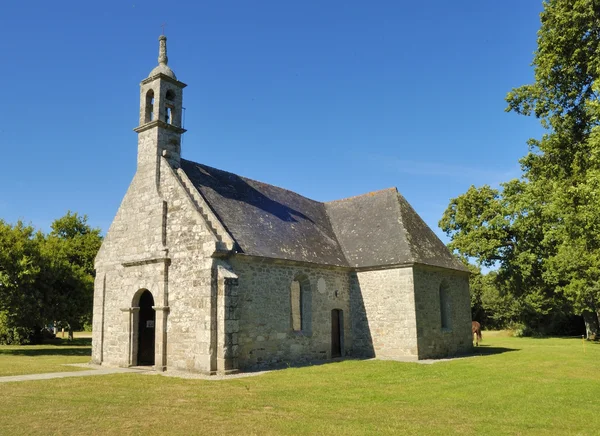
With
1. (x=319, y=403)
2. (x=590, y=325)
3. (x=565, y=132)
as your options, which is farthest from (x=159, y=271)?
(x=590, y=325)

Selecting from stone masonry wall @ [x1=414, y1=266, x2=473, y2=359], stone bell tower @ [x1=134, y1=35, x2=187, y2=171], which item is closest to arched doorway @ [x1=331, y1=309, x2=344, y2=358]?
stone masonry wall @ [x1=414, y1=266, x2=473, y2=359]

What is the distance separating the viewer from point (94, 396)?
10633 mm

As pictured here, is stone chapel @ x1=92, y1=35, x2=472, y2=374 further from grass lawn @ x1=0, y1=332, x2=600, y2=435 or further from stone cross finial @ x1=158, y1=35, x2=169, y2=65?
grass lawn @ x1=0, y1=332, x2=600, y2=435

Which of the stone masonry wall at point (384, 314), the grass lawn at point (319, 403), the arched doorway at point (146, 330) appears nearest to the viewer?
the grass lawn at point (319, 403)

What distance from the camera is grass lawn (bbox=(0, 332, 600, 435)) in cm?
785

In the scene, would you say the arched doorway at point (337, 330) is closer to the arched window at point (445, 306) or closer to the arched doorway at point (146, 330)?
the arched window at point (445, 306)

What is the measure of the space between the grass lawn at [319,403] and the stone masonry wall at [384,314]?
3970mm

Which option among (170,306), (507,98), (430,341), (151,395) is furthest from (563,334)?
(151,395)

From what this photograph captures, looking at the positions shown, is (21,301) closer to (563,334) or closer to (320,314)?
(320,314)

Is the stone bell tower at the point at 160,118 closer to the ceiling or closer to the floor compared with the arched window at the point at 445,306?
closer to the ceiling

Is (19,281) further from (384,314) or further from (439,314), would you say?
(439,314)

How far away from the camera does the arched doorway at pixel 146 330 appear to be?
1731 centimetres

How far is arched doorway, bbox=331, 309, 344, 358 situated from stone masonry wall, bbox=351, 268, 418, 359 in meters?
0.68

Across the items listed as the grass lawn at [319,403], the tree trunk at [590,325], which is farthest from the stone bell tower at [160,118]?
the tree trunk at [590,325]
